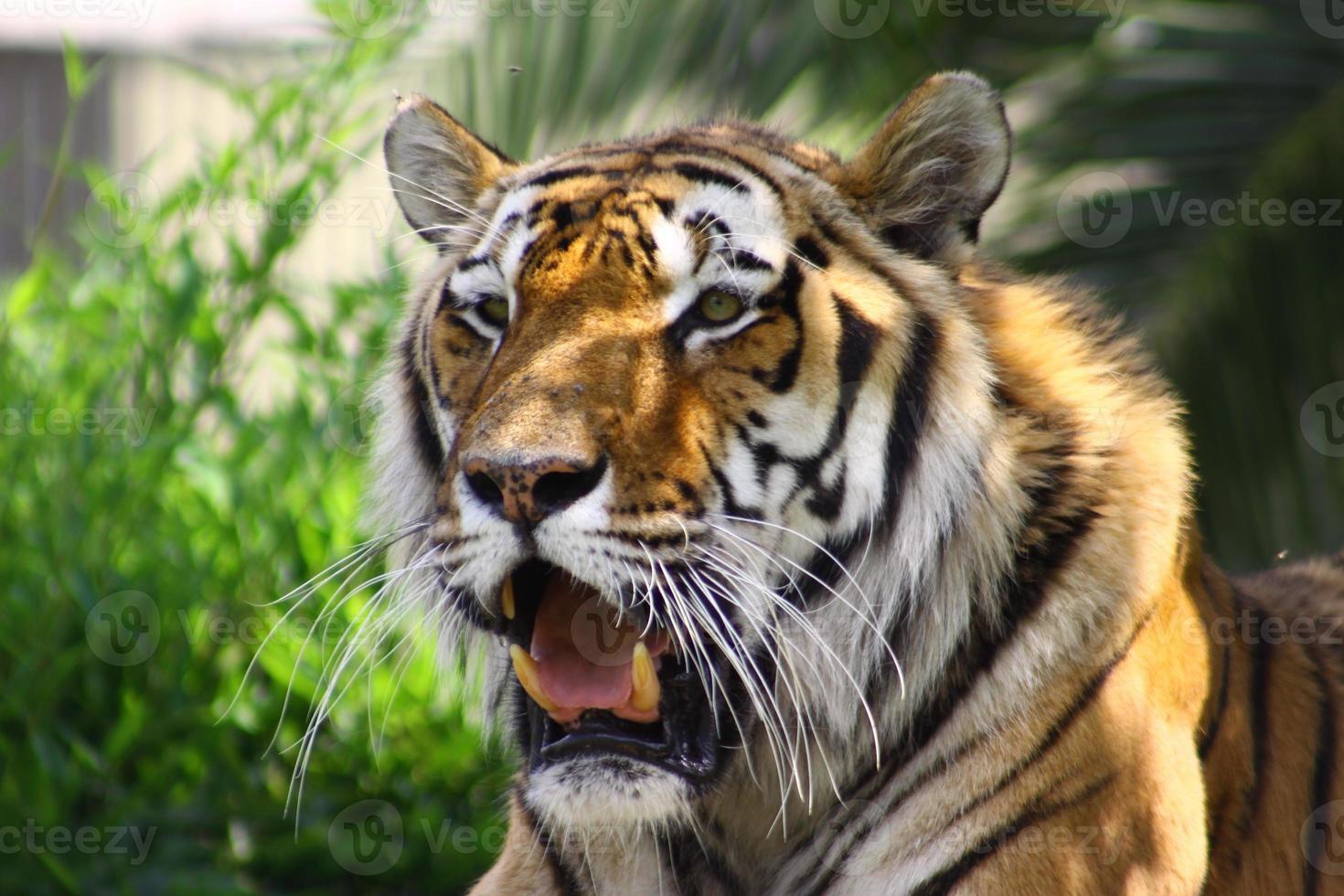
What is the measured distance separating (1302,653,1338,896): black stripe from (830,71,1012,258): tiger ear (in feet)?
3.16

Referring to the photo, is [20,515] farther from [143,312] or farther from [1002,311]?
[1002,311]

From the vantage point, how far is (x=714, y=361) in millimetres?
2076

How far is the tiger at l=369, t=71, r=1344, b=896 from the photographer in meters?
1.99

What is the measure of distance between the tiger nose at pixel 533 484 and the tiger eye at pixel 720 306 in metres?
0.33

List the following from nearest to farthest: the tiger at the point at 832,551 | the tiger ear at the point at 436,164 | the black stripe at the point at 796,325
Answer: the tiger at the point at 832,551
the black stripe at the point at 796,325
the tiger ear at the point at 436,164

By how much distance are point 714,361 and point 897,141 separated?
46cm

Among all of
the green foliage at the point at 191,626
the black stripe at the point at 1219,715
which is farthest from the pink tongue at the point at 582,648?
the green foliage at the point at 191,626

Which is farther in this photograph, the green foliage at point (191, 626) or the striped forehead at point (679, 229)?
the green foliage at point (191, 626)

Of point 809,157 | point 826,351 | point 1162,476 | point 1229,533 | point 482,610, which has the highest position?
point 809,157

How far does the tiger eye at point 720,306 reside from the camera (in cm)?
211

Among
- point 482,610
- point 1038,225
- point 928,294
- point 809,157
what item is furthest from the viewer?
point 1038,225

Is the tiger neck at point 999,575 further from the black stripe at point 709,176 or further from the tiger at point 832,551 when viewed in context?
the black stripe at point 709,176

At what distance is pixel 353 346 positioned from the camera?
5246mm

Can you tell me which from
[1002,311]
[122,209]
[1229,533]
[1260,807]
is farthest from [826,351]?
[1229,533]
